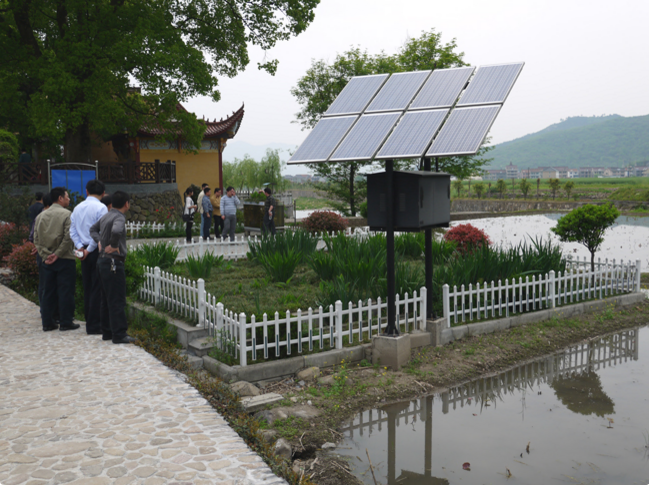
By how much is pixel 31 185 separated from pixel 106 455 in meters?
20.2

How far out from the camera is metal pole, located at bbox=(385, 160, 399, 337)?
6.77 m

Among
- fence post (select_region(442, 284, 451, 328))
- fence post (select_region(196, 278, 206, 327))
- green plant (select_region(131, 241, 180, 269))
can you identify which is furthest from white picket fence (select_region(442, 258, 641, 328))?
green plant (select_region(131, 241, 180, 269))

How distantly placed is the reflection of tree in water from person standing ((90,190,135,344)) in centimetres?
566

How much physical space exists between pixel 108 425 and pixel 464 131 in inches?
198

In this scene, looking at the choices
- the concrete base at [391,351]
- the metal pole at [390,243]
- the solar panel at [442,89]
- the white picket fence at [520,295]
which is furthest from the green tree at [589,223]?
the concrete base at [391,351]

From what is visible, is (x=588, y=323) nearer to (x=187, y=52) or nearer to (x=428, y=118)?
(x=428, y=118)

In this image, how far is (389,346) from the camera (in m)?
6.79

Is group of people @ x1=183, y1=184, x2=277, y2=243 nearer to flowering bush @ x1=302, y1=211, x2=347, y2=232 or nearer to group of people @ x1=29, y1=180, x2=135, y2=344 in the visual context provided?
flowering bush @ x1=302, y1=211, x2=347, y2=232

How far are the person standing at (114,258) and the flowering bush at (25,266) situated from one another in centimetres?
Answer: 456

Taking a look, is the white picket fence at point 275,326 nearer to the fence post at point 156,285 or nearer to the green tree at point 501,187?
the fence post at point 156,285

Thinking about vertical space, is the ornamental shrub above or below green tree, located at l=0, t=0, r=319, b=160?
below

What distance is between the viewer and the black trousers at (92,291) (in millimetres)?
7430

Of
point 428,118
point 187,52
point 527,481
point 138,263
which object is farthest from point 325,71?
point 527,481

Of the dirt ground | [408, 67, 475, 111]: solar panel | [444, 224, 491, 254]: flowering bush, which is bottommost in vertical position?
the dirt ground
